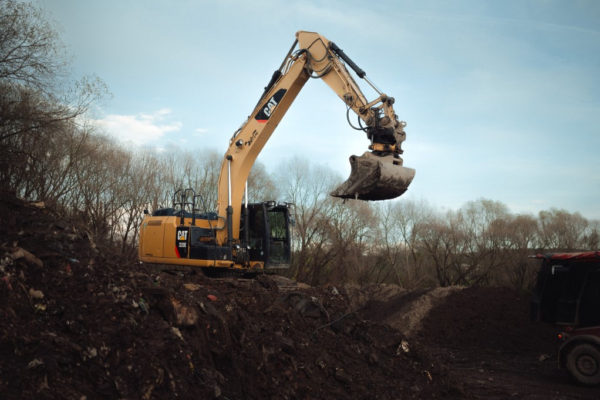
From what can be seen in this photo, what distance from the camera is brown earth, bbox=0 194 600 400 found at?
3754mm

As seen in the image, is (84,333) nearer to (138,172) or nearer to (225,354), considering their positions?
(225,354)

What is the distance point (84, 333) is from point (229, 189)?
7291mm

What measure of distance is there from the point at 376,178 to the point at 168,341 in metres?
4.59

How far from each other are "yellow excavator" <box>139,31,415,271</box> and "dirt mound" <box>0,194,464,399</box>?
316cm

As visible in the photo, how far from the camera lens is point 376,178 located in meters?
7.87

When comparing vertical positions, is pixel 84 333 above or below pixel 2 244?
below

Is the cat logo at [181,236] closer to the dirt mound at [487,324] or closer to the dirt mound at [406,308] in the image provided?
the dirt mound at [406,308]

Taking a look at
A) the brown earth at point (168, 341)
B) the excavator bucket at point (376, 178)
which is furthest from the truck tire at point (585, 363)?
the excavator bucket at point (376, 178)

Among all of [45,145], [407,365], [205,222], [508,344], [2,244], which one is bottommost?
[508,344]

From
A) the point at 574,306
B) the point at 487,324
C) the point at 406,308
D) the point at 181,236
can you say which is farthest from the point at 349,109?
the point at 406,308

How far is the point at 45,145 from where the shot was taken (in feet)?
58.6

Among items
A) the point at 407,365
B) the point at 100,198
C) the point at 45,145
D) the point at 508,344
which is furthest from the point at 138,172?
the point at 407,365

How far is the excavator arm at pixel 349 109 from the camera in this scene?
8.09 metres

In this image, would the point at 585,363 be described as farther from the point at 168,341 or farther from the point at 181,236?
the point at 181,236
